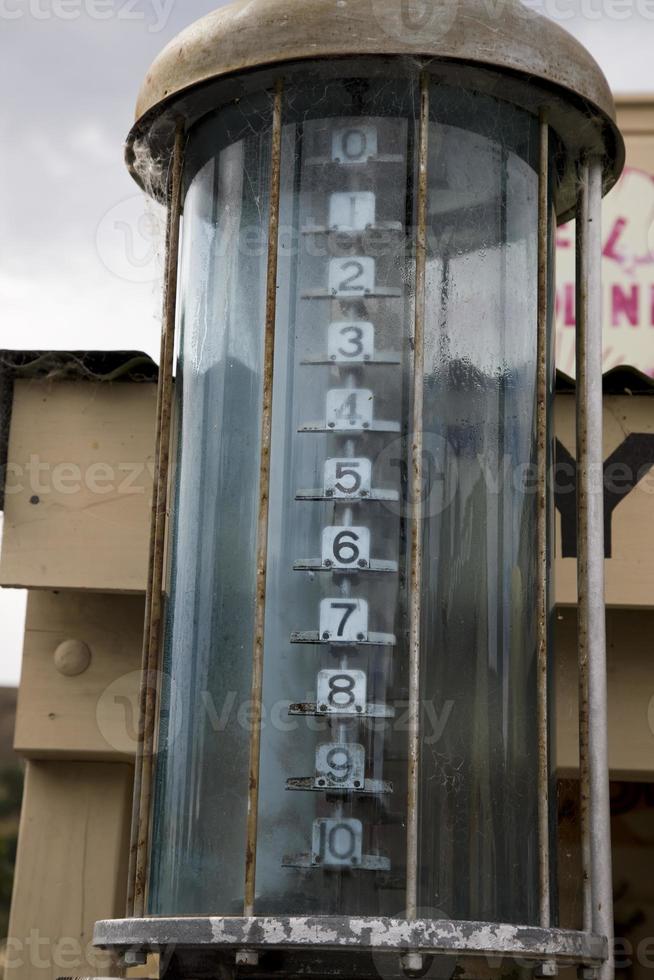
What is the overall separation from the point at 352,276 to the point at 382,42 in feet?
1.56

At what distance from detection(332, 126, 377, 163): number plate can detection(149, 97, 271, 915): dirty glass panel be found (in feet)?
0.52

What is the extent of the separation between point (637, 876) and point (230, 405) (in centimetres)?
256

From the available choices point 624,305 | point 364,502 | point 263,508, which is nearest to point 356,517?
point 364,502

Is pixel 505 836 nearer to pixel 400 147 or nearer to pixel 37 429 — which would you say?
pixel 400 147

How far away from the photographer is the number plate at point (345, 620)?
3059 millimetres

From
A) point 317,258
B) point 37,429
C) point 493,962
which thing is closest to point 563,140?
point 317,258

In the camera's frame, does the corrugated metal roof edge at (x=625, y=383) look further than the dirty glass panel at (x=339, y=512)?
Yes

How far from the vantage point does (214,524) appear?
3.27m

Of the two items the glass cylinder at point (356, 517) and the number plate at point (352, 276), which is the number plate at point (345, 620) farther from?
the number plate at point (352, 276)

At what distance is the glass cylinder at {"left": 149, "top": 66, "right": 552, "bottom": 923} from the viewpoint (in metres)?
3.02

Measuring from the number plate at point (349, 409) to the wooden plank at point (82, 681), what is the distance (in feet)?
3.87

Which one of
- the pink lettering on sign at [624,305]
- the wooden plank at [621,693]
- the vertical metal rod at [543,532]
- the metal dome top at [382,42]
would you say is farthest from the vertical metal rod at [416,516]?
the pink lettering on sign at [624,305]

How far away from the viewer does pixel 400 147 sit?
3320 millimetres

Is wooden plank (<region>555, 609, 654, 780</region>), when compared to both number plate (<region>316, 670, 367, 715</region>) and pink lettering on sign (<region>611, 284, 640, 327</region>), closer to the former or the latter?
number plate (<region>316, 670, 367, 715</region>)
